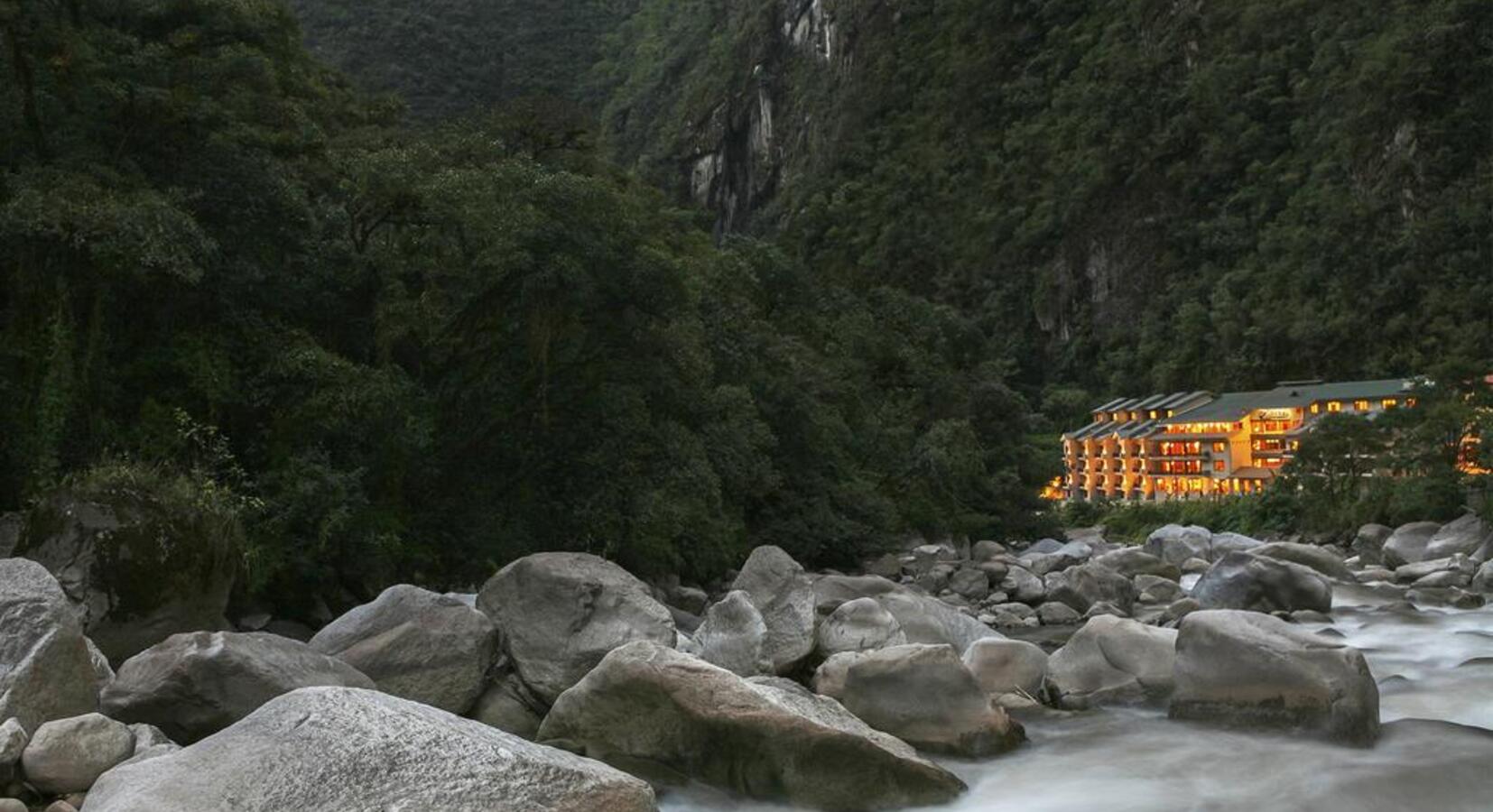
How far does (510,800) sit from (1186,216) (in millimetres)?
100208

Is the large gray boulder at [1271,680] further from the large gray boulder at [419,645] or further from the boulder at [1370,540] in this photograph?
the boulder at [1370,540]

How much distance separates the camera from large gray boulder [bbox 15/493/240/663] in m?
13.9

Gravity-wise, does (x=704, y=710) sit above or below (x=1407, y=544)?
above

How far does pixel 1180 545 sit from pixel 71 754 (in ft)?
100

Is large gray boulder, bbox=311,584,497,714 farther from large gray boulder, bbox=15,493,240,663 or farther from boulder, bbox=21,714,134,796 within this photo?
boulder, bbox=21,714,134,796

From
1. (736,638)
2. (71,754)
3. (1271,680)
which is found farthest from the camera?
(736,638)

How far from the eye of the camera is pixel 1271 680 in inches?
498

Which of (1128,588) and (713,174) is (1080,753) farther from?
(713,174)

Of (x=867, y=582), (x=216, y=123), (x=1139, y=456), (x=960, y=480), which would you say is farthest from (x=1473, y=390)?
(x=216, y=123)

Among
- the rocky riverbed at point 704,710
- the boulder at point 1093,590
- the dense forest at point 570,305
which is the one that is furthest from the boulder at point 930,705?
the boulder at point 1093,590

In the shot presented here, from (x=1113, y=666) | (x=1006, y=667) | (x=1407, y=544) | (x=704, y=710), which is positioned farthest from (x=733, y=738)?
(x=1407, y=544)

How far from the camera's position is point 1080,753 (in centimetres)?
1271

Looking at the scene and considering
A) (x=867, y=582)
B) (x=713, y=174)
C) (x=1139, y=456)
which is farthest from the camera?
(x=713, y=174)

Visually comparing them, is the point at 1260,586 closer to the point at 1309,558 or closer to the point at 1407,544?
the point at 1309,558
